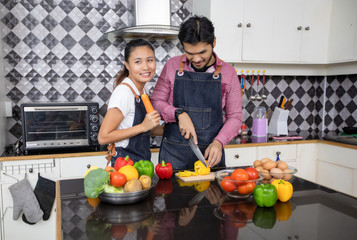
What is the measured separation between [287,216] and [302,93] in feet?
8.97

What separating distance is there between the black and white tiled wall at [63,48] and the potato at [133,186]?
188 centimetres

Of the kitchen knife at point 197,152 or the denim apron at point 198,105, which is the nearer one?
the kitchen knife at point 197,152

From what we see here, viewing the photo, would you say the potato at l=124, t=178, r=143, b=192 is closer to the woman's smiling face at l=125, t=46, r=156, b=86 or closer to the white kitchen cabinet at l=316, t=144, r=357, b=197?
the woman's smiling face at l=125, t=46, r=156, b=86

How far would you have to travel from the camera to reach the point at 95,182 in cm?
106

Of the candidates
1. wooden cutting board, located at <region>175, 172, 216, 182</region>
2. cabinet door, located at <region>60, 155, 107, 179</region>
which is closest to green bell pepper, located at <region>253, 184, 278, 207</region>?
wooden cutting board, located at <region>175, 172, 216, 182</region>

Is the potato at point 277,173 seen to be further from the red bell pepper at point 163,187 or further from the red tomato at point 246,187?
the red bell pepper at point 163,187

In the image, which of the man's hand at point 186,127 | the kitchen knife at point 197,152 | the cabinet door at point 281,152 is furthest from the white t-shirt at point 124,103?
the cabinet door at point 281,152

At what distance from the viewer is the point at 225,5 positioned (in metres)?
2.72

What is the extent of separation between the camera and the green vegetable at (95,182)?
41.9 inches

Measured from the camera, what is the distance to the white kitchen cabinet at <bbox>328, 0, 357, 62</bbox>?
280cm

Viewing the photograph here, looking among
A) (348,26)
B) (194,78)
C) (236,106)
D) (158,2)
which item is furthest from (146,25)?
(348,26)

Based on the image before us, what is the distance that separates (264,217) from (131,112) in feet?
3.11

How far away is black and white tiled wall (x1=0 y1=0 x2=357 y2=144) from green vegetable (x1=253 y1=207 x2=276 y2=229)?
2086mm

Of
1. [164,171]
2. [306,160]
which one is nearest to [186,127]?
[164,171]
